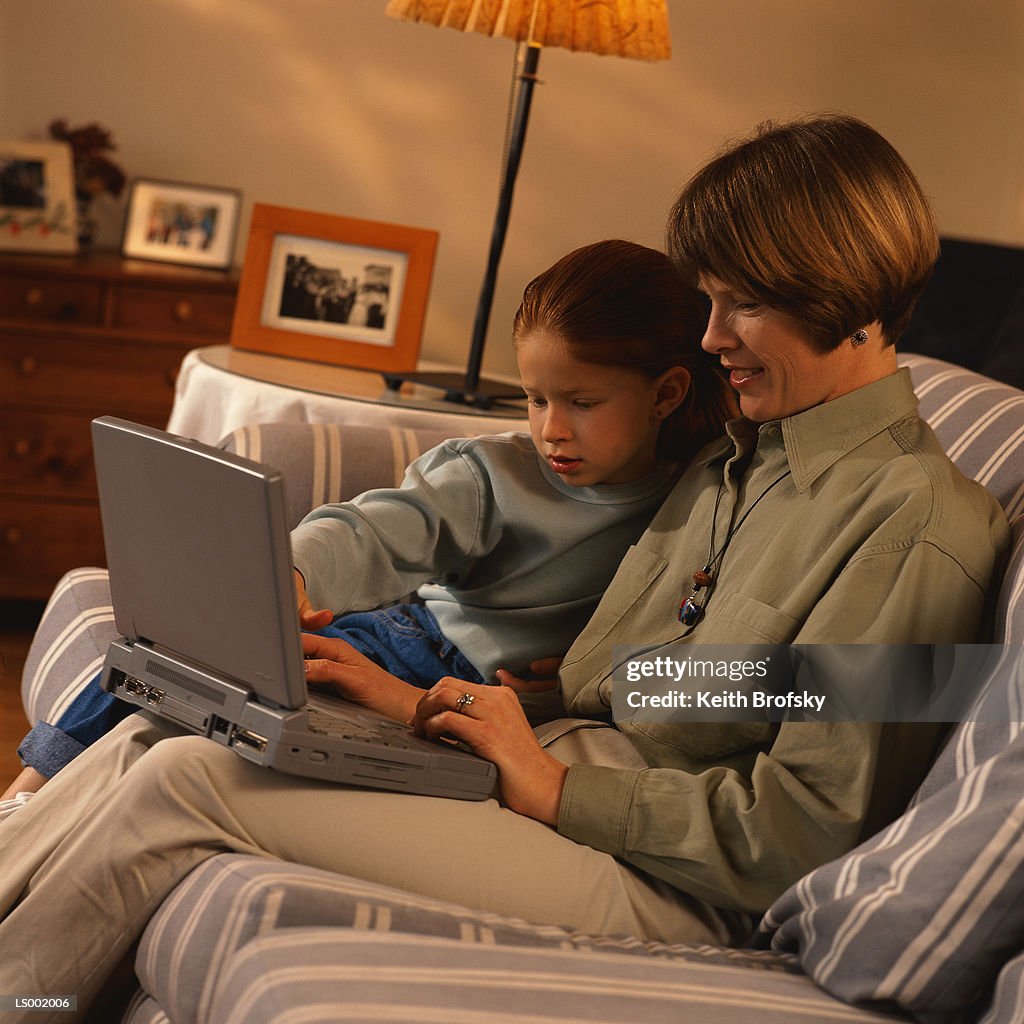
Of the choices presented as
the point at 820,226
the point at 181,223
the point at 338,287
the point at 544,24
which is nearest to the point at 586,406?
the point at 820,226

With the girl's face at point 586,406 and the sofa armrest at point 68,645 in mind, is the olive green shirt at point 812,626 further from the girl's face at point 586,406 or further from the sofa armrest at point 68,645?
the sofa armrest at point 68,645

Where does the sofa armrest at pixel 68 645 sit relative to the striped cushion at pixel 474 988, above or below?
below

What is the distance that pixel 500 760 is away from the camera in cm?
108

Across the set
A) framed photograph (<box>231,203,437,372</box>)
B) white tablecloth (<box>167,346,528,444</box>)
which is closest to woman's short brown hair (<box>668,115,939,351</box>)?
white tablecloth (<box>167,346,528,444</box>)

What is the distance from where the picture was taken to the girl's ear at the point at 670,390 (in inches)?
53.2

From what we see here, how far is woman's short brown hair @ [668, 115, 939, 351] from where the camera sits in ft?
3.56

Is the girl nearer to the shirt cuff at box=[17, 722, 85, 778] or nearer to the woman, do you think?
the shirt cuff at box=[17, 722, 85, 778]

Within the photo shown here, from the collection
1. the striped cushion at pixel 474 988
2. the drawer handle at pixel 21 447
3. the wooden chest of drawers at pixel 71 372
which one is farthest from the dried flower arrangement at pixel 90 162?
the striped cushion at pixel 474 988

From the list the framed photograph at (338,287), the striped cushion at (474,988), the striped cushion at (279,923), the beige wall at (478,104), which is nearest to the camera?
the striped cushion at (474,988)

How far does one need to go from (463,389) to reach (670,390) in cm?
89

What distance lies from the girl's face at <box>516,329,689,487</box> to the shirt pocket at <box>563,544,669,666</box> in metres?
0.12

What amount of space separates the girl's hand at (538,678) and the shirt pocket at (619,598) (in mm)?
75

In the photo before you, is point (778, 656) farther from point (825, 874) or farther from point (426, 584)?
point (426, 584)

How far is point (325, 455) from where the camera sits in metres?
1.70
